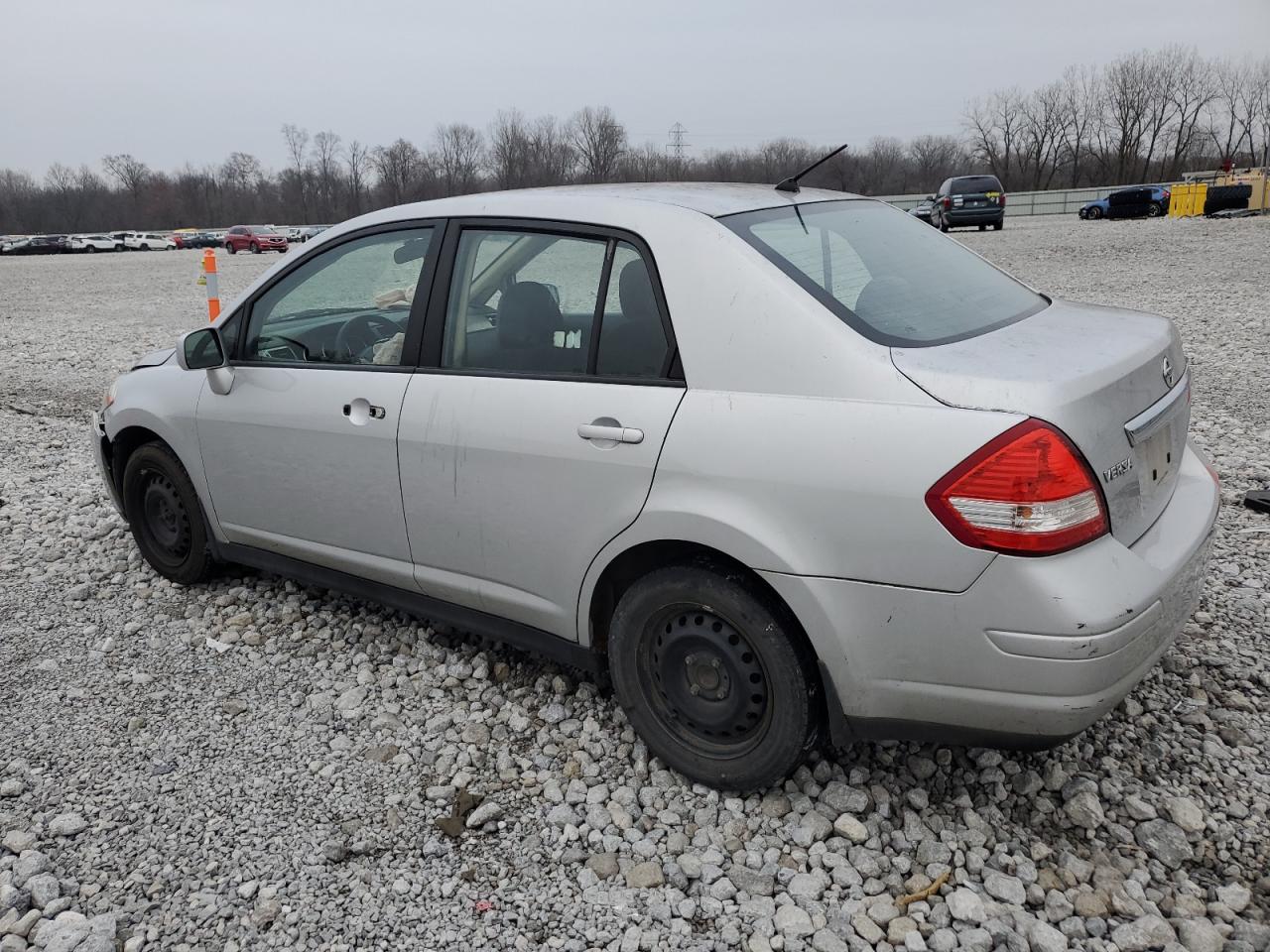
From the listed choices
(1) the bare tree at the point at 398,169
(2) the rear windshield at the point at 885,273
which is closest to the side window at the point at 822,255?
(2) the rear windshield at the point at 885,273

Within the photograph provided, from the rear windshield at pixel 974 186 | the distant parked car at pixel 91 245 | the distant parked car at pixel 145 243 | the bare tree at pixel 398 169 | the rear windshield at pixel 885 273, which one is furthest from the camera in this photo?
the bare tree at pixel 398 169

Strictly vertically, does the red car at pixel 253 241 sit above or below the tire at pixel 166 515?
below

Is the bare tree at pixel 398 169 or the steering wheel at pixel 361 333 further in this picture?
the bare tree at pixel 398 169

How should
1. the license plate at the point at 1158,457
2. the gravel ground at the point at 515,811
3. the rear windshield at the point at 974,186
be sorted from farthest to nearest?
1. the rear windshield at the point at 974,186
2. the license plate at the point at 1158,457
3. the gravel ground at the point at 515,811

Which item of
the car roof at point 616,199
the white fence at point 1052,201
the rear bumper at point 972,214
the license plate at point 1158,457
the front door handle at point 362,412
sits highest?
the car roof at point 616,199

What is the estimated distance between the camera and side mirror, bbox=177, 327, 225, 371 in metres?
4.05

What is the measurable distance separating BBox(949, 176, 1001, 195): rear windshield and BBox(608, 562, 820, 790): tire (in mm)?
30912

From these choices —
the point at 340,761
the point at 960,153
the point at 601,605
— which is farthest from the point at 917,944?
the point at 960,153

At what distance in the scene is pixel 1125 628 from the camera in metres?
2.41

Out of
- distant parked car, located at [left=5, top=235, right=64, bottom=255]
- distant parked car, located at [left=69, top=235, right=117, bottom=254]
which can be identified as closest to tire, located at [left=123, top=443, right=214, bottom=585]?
distant parked car, located at [left=5, top=235, right=64, bottom=255]

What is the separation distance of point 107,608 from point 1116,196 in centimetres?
3950

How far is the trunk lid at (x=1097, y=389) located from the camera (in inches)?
95.6

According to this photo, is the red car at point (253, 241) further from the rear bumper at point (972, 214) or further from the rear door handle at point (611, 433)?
the rear door handle at point (611, 433)

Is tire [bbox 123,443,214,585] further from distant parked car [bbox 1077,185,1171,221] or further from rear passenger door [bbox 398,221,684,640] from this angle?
distant parked car [bbox 1077,185,1171,221]
